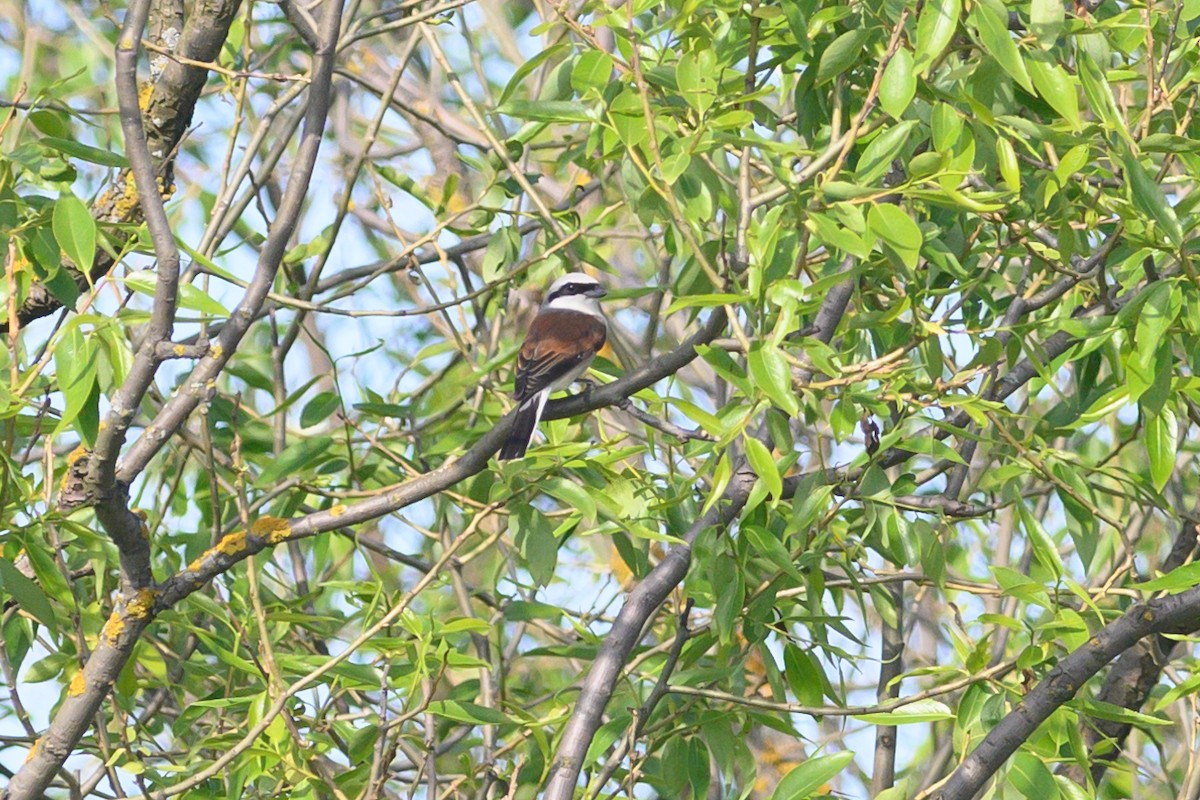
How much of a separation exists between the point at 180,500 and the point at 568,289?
228cm

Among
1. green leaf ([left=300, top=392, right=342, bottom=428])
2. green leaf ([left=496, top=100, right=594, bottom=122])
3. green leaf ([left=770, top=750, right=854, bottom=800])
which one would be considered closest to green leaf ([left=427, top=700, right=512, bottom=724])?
green leaf ([left=770, top=750, right=854, bottom=800])

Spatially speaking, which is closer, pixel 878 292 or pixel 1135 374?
pixel 1135 374

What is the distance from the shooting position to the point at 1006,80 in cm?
326

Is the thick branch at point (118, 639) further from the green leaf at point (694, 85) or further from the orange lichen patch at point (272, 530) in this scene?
the green leaf at point (694, 85)

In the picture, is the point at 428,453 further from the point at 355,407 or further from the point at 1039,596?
the point at 1039,596

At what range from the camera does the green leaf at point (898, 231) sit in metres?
2.61

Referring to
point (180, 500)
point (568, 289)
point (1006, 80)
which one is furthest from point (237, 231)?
point (1006, 80)

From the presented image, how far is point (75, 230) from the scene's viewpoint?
2930mm

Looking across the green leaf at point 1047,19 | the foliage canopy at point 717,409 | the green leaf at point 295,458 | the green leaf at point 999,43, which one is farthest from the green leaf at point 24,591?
the green leaf at point 1047,19

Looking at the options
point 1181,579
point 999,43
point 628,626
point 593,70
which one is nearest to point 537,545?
point 628,626

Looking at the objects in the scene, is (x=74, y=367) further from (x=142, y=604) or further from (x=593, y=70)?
(x=593, y=70)

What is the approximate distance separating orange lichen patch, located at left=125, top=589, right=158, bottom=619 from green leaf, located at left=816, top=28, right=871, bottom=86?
2.06 m

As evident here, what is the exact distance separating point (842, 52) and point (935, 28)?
1.19ft

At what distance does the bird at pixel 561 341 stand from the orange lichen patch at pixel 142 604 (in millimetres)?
1233
